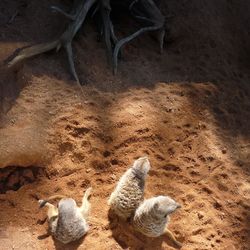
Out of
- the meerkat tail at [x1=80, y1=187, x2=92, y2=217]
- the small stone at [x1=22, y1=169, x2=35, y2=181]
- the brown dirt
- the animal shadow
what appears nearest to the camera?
the animal shadow

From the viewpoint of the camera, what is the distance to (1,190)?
3658 millimetres

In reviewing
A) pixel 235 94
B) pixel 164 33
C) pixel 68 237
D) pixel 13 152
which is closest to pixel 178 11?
pixel 164 33

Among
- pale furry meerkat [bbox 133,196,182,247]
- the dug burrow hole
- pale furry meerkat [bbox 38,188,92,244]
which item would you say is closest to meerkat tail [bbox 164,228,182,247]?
pale furry meerkat [bbox 133,196,182,247]

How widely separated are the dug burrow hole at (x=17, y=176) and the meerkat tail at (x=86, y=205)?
1.40 ft

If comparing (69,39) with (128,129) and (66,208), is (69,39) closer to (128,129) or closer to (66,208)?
(128,129)

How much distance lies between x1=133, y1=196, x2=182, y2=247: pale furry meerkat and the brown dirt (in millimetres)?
144

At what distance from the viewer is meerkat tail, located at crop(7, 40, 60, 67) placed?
4.38 meters

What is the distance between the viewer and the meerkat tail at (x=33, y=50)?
438 centimetres

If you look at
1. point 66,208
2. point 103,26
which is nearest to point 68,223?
point 66,208

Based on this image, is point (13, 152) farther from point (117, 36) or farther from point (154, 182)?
point (117, 36)

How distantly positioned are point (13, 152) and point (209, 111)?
7.01 ft

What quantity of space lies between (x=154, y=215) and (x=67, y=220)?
0.61 meters

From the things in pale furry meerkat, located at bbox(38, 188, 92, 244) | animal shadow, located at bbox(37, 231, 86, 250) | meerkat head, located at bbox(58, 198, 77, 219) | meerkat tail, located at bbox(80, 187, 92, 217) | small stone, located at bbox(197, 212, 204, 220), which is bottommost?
small stone, located at bbox(197, 212, 204, 220)

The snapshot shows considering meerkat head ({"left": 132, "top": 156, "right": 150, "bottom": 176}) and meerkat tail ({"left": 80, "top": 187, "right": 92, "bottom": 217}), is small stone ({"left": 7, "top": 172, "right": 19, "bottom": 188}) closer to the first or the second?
meerkat tail ({"left": 80, "top": 187, "right": 92, "bottom": 217})
